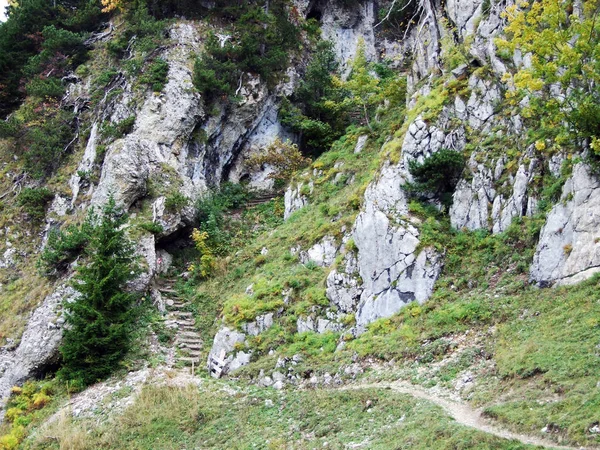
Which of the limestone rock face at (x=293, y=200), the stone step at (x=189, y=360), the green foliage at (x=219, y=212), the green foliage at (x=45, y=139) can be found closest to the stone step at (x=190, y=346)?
the stone step at (x=189, y=360)

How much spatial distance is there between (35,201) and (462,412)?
86.5 ft

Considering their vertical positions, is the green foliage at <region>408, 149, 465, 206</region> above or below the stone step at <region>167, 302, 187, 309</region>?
above

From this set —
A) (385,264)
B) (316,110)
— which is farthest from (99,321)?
(316,110)

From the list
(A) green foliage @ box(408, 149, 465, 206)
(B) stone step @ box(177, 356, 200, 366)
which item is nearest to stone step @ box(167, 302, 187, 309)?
(B) stone step @ box(177, 356, 200, 366)

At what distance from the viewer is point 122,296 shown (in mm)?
19766

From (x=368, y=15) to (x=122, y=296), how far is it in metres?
32.1

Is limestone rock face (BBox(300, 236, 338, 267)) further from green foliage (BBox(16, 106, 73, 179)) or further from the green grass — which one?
green foliage (BBox(16, 106, 73, 179))

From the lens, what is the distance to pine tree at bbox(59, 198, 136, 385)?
19.0 m

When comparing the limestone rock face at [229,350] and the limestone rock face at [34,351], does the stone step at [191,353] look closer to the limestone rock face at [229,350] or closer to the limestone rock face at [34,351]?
the limestone rock face at [229,350]

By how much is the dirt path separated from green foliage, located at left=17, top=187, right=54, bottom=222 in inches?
871

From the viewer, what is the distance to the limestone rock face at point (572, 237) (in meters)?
13.3

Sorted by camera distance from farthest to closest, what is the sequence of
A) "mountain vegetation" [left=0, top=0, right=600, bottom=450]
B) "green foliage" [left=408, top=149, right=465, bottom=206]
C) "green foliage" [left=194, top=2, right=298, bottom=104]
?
"green foliage" [left=194, top=2, right=298, bottom=104], "green foliage" [left=408, top=149, right=465, bottom=206], "mountain vegetation" [left=0, top=0, right=600, bottom=450]

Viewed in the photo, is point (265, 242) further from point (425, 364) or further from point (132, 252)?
point (425, 364)

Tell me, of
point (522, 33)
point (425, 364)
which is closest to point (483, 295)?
point (425, 364)
